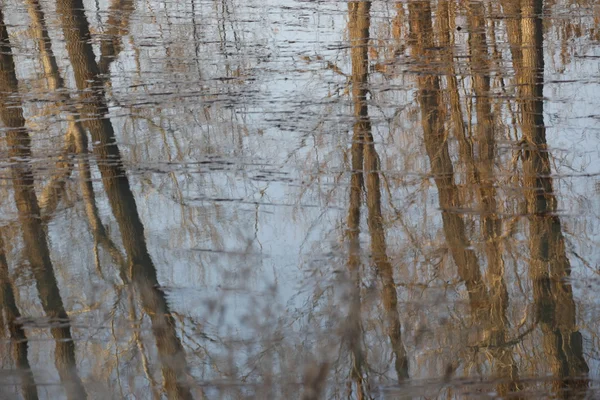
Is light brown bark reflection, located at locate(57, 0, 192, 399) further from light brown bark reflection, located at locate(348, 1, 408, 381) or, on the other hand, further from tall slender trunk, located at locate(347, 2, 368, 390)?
light brown bark reflection, located at locate(348, 1, 408, 381)

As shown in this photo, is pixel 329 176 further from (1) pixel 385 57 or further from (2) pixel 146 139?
(1) pixel 385 57

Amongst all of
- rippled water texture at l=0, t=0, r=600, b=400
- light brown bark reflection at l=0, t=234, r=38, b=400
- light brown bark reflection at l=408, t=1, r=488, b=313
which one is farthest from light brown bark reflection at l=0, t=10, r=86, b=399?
light brown bark reflection at l=408, t=1, r=488, b=313

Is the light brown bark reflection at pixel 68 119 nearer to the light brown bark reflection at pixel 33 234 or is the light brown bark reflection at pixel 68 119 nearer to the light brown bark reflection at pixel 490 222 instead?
the light brown bark reflection at pixel 33 234

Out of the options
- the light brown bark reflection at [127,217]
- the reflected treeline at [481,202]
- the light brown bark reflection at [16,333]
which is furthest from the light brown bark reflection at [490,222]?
the light brown bark reflection at [16,333]

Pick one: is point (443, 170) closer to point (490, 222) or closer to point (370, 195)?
point (370, 195)

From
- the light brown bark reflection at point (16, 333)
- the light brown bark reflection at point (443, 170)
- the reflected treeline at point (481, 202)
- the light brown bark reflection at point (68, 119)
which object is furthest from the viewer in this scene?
the light brown bark reflection at point (68, 119)

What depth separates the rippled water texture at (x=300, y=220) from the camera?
377 centimetres

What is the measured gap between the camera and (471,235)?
16.3ft

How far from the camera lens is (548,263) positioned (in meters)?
4.66

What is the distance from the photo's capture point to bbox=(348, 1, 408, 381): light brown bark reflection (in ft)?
13.2

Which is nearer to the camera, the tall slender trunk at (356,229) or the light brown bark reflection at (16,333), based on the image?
the light brown bark reflection at (16,333)

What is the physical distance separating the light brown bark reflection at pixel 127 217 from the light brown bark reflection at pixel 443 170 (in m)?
1.58

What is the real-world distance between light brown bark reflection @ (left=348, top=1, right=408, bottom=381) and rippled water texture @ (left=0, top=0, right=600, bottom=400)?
2 centimetres

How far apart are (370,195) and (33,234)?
2238 millimetres
